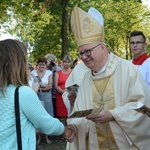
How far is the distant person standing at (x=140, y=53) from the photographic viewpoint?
4.97m

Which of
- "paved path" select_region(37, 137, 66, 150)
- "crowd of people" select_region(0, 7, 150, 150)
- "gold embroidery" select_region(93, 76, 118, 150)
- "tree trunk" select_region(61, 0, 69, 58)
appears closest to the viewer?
"crowd of people" select_region(0, 7, 150, 150)

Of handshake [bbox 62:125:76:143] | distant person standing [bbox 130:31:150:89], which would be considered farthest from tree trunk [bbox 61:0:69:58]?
handshake [bbox 62:125:76:143]

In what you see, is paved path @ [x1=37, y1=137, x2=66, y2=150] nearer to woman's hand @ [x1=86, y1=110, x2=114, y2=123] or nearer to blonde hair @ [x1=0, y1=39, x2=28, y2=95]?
woman's hand @ [x1=86, y1=110, x2=114, y2=123]

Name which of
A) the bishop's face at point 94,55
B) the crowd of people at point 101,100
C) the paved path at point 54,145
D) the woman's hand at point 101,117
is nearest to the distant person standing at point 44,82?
the paved path at point 54,145

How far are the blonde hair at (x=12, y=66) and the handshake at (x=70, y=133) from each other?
3.02ft

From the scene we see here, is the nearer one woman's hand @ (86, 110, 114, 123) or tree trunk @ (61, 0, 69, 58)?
woman's hand @ (86, 110, 114, 123)

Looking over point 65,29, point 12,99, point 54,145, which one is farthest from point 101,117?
point 65,29

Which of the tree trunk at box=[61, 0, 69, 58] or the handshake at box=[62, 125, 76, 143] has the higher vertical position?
the tree trunk at box=[61, 0, 69, 58]

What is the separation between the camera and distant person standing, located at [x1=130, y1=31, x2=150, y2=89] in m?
4.97

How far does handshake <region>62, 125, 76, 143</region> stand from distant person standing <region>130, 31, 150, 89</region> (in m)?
2.03

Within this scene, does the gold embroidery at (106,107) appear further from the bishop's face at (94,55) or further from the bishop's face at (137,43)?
the bishop's face at (137,43)

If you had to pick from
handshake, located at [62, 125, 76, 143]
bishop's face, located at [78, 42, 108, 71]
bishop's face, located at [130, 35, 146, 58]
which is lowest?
handshake, located at [62, 125, 76, 143]

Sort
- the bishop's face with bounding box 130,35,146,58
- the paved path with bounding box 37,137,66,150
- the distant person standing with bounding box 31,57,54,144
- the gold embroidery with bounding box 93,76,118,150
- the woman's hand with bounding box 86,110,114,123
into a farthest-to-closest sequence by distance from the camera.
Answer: the distant person standing with bounding box 31,57,54,144
the paved path with bounding box 37,137,66,150
the bishop's face with bounding box 130,35,146,58
the gold embroidery with bounding box 93,76,118,150
the woman's hand with bounding box 86,110,114,123

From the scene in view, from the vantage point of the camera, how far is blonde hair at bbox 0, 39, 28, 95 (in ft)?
7.91
